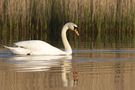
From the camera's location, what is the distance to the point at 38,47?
13867mm

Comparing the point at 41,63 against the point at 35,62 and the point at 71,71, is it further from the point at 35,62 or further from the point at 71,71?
the point at 71,71

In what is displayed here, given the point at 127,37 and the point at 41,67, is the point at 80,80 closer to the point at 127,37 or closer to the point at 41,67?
the point at 41,67

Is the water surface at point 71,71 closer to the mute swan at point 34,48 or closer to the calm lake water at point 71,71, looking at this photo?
the calm lake water at point 71,71

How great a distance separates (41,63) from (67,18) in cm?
661

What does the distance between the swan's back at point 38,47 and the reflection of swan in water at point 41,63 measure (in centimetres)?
36

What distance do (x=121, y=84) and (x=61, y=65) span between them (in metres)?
2.66

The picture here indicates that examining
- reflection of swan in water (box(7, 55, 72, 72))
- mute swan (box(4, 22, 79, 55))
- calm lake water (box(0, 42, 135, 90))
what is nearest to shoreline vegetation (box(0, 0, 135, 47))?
calm lake water (box(0, 42, 135, 90))

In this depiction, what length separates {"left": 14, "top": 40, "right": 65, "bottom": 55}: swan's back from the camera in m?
13.8

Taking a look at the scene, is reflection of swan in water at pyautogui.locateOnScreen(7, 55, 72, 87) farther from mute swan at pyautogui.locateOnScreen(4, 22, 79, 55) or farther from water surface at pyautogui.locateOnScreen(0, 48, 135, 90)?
mute swan at pyautogui.locateOnScreen(4, 22, 79, 55)

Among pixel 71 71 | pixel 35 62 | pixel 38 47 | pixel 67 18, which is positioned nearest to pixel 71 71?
pixel 71 71

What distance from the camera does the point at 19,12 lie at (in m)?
18.1

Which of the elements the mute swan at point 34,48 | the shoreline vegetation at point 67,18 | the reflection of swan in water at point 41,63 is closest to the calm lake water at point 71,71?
the reflection of swan in water at point 41,63

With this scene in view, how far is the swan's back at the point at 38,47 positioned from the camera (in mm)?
13797

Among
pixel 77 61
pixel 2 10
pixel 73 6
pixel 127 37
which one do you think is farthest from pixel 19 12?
pixel 77 61
